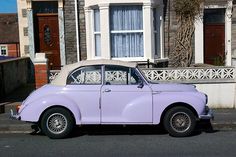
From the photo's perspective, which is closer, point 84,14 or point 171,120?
point 171,120

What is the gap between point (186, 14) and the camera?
1368cm

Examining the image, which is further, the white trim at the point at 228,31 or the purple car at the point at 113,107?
the white trim at the point at 228,31

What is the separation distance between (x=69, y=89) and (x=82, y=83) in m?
0.29

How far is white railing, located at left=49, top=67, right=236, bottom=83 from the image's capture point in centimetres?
1184

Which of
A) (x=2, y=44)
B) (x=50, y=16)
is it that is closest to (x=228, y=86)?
(x=50, y=16)

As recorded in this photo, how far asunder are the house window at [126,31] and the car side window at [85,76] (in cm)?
623

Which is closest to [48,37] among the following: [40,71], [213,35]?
[40,71]

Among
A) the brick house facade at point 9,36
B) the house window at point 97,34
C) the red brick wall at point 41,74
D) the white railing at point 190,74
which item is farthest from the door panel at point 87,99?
the brick house facade at point 9,36

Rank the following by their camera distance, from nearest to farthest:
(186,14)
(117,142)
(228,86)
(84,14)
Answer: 1. (117,142)
2. (228,86)
3. (186,14)
4. (84,14)

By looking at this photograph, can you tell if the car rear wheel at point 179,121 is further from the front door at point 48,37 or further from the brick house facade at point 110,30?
the front door at point 48,37

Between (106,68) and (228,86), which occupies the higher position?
(106,68)

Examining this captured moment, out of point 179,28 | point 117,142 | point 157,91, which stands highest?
point 179,28

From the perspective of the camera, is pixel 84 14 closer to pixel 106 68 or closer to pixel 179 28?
pixel 179 28

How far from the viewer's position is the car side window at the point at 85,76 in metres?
8.69
